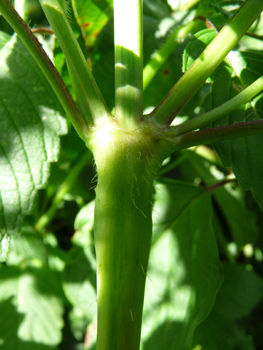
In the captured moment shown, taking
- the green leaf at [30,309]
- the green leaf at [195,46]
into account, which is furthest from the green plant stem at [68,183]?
the green leaf at [195,46]

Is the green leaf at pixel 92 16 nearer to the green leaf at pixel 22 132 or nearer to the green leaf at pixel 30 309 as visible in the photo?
the green leaf at pixel 22 132

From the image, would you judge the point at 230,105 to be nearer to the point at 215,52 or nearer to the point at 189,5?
the point at 215,52

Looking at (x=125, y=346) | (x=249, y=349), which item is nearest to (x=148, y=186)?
(x=125, y=346)

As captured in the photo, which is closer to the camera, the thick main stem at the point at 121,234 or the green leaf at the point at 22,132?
the thick main stem at the point at 121,234

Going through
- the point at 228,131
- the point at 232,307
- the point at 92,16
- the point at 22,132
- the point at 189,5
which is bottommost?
the point at 232,307

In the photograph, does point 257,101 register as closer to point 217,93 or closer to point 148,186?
point 217,93

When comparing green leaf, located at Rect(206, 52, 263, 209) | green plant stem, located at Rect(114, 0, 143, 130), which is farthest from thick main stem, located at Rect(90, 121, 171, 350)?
green leaf, located at Rect(206, 52, 263, 209)

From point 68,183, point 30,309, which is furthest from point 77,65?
point 30,309
